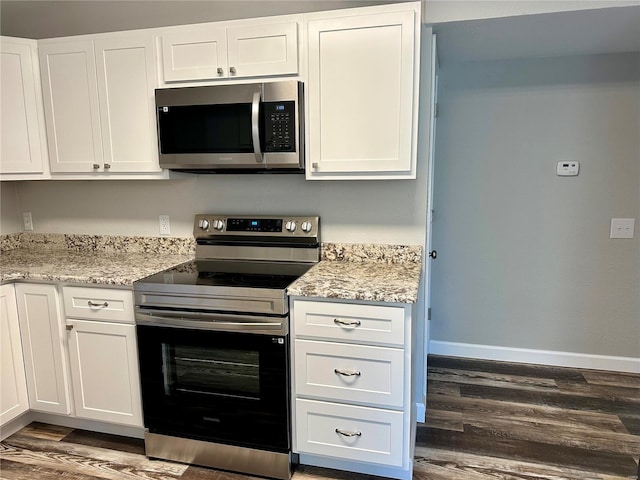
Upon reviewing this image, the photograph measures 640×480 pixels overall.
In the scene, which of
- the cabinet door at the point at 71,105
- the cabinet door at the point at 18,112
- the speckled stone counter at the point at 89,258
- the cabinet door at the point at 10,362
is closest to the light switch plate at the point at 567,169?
the speckled stone counter at the point at 89,258

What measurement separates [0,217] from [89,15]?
1369 mm

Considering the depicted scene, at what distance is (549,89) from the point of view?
279 cm

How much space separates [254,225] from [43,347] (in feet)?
4.11

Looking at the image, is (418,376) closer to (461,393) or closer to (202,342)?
(461,393)

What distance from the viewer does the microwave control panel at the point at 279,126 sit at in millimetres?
2033

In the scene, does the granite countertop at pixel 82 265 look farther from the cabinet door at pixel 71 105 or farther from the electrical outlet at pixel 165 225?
the cabinet door at pixel 71 105

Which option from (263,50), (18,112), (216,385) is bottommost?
(216,385)

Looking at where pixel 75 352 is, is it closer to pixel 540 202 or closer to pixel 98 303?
pixel 98 303

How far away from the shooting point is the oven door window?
1953 millimetres

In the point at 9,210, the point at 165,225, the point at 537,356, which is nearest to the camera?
the point at 165,225

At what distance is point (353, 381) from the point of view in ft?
6.10

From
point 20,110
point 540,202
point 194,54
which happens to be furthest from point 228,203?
point 540,202

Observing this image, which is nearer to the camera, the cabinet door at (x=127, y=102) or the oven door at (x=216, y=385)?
the oven door at (x=216, y=385)

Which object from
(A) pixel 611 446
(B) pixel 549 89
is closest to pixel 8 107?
(B) pixel 549 89
